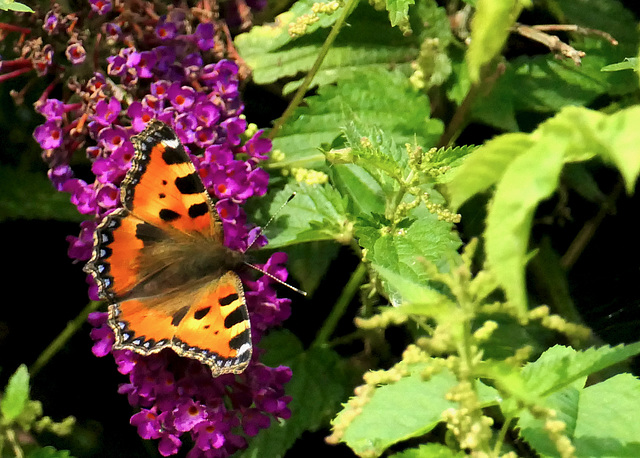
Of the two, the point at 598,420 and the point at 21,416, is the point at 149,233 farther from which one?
the point at 598,420

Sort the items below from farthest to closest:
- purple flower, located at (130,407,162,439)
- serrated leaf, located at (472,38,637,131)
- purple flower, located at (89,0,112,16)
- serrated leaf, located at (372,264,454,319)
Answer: serrated leaf, located at (472,38,637,131) → purple flower, located at (89,0,112,16) → purple flower, located at (130,407,162,439) → serrated leaf, located at (372,264,454,319)

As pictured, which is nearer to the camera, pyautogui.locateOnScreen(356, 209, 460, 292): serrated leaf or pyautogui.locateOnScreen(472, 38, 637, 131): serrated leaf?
pyautogui.locateOnScreen(356, 209, 460, 292): serrated leaf

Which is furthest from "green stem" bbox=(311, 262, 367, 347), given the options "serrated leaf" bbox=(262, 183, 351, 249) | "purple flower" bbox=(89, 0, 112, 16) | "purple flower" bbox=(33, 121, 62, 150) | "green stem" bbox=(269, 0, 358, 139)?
"purple flower" bbox=(89, 0, 112, 16)

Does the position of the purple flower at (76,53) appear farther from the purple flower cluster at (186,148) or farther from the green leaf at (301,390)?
the green leaf at (301,390)

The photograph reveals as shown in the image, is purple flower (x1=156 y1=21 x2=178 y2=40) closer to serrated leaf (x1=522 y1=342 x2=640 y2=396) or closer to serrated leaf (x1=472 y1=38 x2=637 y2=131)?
serrated leaf (x1=472 y1=38 x2=637 y2=131)

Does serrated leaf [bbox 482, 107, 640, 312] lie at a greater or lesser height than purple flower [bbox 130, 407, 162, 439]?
greater

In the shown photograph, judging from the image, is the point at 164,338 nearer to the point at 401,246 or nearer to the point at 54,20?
the point at 401,246

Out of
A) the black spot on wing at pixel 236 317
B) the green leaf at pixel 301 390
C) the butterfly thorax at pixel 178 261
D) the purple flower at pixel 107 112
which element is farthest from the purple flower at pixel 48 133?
the green leaf at pixel 301 390

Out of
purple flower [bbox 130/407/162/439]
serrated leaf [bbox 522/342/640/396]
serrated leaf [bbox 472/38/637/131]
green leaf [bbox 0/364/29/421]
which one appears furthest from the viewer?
serrated leaf [bbox 472/38/637/131]

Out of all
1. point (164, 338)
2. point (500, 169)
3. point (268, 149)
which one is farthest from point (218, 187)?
point (500, 169)
